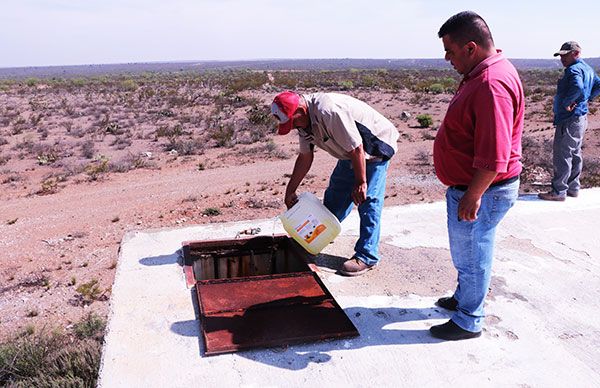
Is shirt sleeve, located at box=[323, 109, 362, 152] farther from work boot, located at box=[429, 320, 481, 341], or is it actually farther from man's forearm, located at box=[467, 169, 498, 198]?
work boot, located at box=[429, 320, 481, 341]

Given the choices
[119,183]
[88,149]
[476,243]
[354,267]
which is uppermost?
[476,243]

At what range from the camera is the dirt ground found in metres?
5.68

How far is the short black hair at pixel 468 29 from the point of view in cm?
246

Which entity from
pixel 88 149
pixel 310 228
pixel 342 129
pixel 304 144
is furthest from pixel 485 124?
pixel 88 149

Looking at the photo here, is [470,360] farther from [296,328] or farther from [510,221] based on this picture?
[510,221]

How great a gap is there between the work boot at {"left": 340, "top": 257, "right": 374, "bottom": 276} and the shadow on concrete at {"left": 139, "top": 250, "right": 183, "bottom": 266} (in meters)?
1.21

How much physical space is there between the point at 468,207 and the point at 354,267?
54.1 inches

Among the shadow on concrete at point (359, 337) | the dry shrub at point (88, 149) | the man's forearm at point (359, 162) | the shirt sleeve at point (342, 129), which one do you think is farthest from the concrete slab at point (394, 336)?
the dry shrub at point (88, 149)

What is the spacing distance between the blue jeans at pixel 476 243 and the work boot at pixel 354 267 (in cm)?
95

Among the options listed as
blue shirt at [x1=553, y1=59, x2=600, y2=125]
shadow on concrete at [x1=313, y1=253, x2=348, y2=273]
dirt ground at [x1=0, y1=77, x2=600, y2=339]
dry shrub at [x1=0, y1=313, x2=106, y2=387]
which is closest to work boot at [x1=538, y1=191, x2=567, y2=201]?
blue shirt at [x1=553, y1=59, x2=600, y2=125]

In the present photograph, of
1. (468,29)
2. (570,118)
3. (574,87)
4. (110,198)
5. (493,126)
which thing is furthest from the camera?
(110,198)

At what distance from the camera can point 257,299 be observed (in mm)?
3334

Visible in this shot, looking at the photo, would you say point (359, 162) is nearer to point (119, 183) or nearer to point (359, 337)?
point (359, 337)

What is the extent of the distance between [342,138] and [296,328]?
47.0 inches
